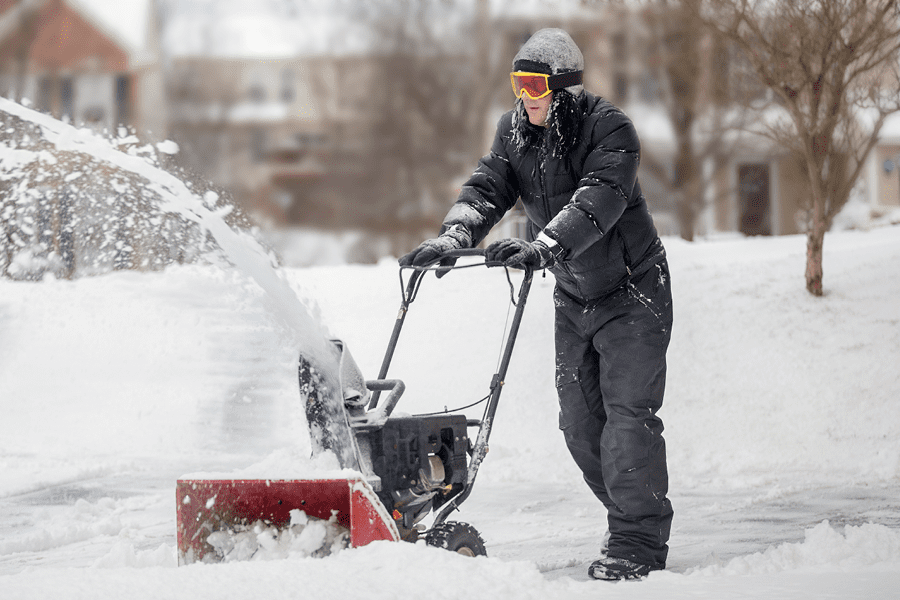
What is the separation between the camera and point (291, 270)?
36.2ft

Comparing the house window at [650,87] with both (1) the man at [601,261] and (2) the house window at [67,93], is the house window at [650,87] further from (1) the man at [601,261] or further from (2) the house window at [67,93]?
(1) the man at [601,261]

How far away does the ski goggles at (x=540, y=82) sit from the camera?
10.6 ft

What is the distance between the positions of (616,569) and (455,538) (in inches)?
22.8

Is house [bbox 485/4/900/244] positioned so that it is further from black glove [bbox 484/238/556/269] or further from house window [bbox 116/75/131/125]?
black glove [bbox 484/238/556/269]

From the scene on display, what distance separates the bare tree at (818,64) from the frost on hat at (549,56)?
6.22 m

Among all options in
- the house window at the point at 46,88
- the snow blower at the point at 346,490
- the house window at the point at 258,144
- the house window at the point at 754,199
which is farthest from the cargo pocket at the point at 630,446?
the house window at the point at 754,199

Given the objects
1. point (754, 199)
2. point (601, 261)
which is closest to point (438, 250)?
point (601, 261)

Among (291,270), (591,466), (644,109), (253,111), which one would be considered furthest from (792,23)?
(591,466)

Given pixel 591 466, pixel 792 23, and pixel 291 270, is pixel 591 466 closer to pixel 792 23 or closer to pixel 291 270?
pixel 792 23

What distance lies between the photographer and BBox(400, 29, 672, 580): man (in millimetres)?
3199

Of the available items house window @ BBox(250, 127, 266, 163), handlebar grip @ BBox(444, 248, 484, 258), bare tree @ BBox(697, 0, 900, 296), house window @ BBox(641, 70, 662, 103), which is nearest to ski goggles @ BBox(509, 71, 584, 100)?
handlebar grip @ BBox(444, 248, 484, 258)

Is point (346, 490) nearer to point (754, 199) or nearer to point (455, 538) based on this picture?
point (455, 538)

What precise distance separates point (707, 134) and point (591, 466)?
8.50m

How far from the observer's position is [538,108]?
3.29 m
